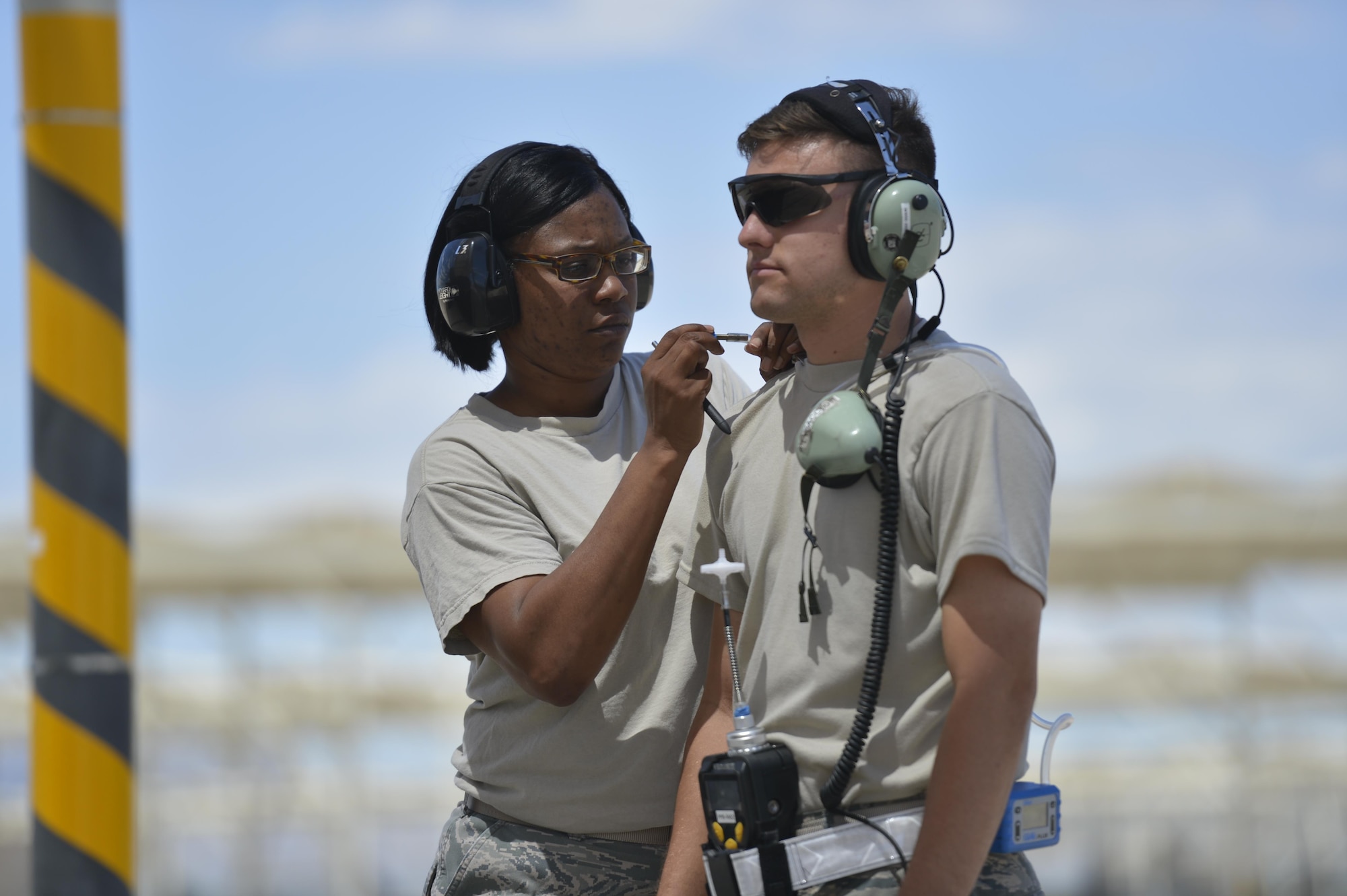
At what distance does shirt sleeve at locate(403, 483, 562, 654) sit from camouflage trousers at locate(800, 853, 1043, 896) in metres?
0.99

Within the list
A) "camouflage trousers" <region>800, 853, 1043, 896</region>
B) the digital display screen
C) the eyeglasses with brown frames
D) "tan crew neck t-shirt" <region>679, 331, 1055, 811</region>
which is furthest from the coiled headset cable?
the eyeglasses with brown frames

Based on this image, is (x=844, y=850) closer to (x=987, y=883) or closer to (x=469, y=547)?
(x=987, y=883)

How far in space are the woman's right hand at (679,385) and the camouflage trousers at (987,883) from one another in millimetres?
940

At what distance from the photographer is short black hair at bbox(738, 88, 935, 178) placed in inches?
98.7

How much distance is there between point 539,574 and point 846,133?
3.84 ft

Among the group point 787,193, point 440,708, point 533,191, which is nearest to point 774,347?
point 787,193

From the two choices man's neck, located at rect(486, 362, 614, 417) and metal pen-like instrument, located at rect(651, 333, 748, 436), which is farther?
man's neck, located at rect(486, 362, 614, 417)

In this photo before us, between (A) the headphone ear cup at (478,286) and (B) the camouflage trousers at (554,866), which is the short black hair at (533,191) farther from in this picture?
(B) the camouflage trousers at (554,866)

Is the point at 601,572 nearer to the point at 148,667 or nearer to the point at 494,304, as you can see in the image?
the point at 494,304

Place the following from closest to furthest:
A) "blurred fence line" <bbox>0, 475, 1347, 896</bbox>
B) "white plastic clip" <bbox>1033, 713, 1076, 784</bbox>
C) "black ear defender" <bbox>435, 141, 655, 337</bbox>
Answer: "white plastic clip" <bbox>1033, 713, 1076, 784</bbox> < "black ear defender" <bbox>435, 141, 655, 337</bbox> < "blurred fence line" <bbox>0, 475, 1347, 896</bbox>

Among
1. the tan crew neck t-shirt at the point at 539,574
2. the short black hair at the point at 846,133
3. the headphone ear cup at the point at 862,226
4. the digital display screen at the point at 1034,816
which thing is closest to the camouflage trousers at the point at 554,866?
the tan crew neck t-shirt at the point at 539,574

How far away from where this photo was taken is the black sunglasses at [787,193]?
2461 millimetres

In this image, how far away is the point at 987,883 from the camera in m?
2.31

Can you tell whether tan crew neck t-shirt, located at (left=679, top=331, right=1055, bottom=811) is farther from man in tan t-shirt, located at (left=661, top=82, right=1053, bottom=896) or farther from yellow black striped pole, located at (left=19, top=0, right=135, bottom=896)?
yellow black striped pole, located at (left=19, top=0, right=135, bottom=896)
